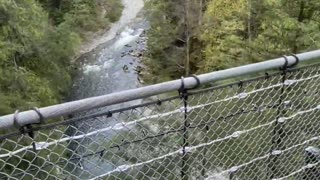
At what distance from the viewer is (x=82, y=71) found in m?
13.6

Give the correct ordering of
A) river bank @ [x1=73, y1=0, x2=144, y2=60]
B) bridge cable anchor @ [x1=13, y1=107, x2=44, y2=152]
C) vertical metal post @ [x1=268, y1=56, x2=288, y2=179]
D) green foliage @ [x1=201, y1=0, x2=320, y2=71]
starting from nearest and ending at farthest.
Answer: bridge cable anchor @ [x1=13, y1=107, x2=44, y2=152] → vertical metal post @ [x1=268, y1=56, x2=288, y2=179] → green foliage @ [x1=201, y1=0, x2=320, y2=71] → river bank @ [x1=73, y1=0, x2=144, y2=60]

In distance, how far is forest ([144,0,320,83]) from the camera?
321 inches

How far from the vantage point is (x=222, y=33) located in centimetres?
1091

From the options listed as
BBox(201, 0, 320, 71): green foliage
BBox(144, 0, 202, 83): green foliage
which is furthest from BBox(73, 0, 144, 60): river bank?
BBox(201, 0, 320, 71): green foliage

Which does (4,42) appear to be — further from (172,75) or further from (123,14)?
(123,14)

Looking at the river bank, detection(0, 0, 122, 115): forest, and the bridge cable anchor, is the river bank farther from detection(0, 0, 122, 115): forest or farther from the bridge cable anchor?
the bridge cable anchor

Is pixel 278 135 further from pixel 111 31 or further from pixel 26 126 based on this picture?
pixel 111 31

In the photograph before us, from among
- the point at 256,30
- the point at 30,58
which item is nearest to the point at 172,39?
the point at 256,30

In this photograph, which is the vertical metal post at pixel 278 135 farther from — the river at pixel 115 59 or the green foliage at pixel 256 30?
the river at pixel 115 59

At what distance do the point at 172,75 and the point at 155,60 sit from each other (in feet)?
3.31

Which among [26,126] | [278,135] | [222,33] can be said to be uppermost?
[26,126]

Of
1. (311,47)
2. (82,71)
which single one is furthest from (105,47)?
(311,47)

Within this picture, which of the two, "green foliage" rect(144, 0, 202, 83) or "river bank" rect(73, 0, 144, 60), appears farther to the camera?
"river bank" rect(73, 0, 144, 60)

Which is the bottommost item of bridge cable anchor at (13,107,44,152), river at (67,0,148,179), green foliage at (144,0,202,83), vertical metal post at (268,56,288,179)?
river at (67,0,148,179)
